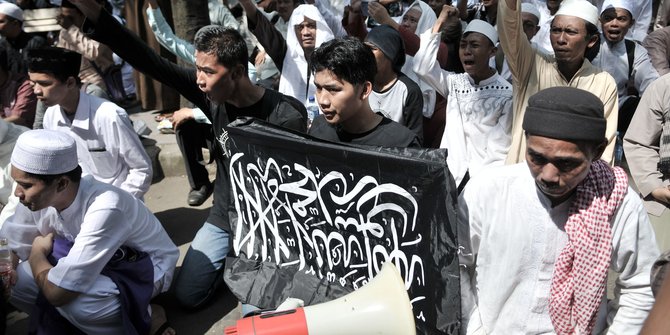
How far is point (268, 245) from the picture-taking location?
11.6 feet

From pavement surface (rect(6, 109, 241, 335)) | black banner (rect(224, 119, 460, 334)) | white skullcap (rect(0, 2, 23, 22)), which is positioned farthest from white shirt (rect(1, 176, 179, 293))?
white skullcap (rect(0, 2, 23, 22))

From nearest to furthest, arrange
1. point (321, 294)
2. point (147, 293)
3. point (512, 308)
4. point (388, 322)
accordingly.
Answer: point (388, 322), point (512, 308), point (321, 294), point (147, 293)

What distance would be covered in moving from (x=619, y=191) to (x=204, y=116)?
2.84m

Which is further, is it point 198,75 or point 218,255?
point 218,255

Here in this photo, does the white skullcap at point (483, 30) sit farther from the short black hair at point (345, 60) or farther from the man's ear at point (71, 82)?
the man's ear at point (71, 82)

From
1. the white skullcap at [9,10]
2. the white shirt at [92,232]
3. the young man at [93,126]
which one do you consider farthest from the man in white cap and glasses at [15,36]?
the white shirt at [92,232]

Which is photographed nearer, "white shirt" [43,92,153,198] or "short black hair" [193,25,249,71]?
"short black hair" [193,25,249,71]

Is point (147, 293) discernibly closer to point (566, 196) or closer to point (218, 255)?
point (218, 255)

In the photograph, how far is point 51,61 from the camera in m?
4.00

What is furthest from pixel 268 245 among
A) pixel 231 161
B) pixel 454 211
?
pixel 454 211

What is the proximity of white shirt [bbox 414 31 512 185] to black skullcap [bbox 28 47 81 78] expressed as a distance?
Result: 2586 mm

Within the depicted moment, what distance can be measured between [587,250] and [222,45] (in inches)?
93.0

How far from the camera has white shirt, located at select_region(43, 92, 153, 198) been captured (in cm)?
424

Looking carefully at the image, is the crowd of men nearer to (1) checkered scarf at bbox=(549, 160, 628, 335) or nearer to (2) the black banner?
(1) checkered scarf at bbox=(549, 160, 628, 335)
